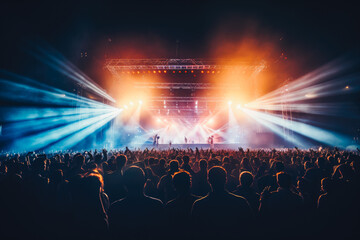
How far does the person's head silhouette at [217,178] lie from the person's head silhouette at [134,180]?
746 millimetres

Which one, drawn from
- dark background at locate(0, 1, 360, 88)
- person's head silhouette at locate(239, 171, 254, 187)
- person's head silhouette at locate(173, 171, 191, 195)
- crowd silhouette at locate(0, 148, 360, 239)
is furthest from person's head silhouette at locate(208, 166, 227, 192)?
dark background at locate(0, 1, 360, 88)

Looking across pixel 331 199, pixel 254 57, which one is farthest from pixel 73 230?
pixel 254 57

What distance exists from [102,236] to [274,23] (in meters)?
10.5

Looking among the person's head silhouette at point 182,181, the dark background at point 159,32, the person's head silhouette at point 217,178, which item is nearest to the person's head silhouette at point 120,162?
the person's head silhouette at point 182,181

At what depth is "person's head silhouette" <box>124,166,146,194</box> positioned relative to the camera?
1.87m

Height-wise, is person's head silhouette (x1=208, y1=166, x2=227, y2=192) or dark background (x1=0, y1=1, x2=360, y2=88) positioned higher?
dark background (x1=0, y1=1, x2=360, y2=88)

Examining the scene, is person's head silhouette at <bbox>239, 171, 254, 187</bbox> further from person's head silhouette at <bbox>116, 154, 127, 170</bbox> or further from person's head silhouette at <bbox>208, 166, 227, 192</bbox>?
person's head silhouette at <bbox>116, 154, 127, 170</bbox>

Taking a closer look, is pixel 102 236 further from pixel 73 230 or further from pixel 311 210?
pixel 311 210

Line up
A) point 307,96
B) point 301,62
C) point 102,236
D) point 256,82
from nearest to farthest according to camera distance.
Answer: point 102,236, point 301,62, point 256,82, point 307,96

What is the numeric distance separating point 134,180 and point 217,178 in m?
0.90

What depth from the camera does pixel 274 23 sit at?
28.0ft

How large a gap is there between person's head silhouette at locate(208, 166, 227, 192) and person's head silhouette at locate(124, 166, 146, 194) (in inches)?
29.4

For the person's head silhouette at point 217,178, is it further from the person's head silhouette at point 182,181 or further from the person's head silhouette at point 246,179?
the person's head silhouette at point 246,179

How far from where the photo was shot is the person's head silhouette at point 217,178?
1859mm
